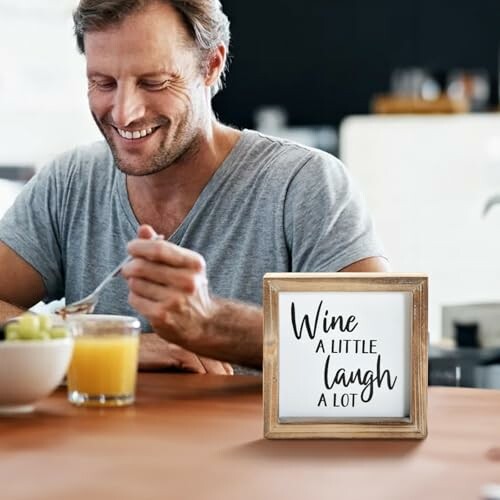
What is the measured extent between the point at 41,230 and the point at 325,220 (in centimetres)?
60

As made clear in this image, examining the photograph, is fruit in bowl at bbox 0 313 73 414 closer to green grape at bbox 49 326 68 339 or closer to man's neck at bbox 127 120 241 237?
green grape at bbox 49 326 68 339

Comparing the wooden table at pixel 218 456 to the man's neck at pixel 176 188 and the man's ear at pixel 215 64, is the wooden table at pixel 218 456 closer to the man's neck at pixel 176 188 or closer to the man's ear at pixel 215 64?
the man's neck at pixel 176 188

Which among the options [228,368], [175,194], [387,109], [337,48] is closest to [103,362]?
[228,368]

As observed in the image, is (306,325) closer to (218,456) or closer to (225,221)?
(218,456)

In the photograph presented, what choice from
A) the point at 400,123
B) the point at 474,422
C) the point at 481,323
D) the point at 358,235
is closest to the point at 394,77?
the point at 400,123

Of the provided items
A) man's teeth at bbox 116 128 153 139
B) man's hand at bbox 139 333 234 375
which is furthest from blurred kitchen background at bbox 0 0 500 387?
man's teeth at bbox 116 128 153 139

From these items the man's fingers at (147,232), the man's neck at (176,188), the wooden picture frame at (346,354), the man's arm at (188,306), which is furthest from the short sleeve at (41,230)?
the wooden picture frame at (346,354)

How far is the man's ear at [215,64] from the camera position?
224cm

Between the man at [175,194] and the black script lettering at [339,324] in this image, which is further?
the man at [175,194]

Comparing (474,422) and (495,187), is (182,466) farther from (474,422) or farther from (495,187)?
(495,187)

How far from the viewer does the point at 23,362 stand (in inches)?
56.5

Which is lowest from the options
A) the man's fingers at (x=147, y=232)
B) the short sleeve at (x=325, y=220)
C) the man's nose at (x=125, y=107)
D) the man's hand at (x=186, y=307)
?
the man's hand at (x=186, y=307)

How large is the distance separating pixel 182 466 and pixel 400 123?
2.88 m

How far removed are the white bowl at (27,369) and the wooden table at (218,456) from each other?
1.1 inches
